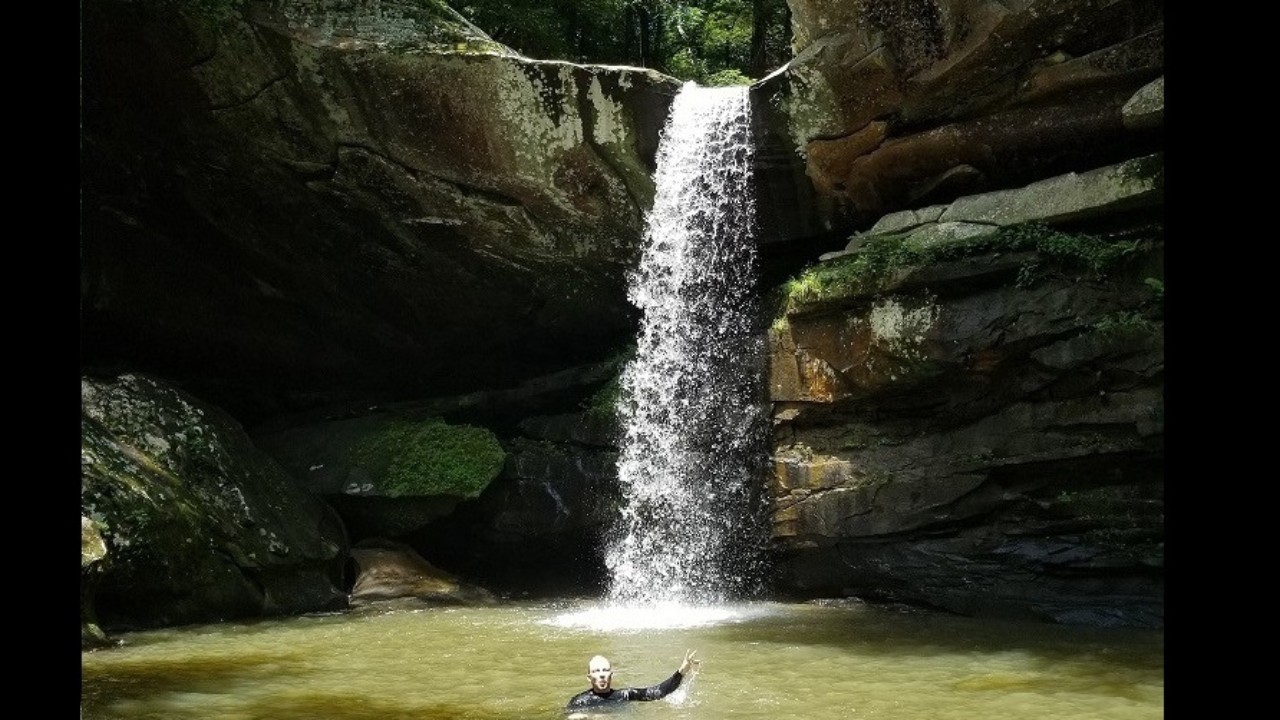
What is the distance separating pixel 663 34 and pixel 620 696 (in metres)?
16.8

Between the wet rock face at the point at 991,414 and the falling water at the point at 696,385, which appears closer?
the wet rock face at the point at 991,414

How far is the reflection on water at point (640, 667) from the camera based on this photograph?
6570 mm

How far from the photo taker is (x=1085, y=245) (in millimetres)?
10234

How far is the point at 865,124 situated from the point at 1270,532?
35.9 feet

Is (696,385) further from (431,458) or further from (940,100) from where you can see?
(940,100)

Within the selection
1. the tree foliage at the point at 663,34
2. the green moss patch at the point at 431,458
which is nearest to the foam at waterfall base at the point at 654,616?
the green moss patch at the point at 431,458

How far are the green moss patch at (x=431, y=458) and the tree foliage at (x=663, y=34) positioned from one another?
626cm

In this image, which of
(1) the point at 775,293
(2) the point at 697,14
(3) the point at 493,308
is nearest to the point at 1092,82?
(1) the point at 775,293

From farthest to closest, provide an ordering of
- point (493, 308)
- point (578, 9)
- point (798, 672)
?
point (578, 9) < point (493, 308) < point (798, 672)

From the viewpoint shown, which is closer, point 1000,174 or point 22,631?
point 22,631

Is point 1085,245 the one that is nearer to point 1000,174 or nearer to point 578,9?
point 1000,174

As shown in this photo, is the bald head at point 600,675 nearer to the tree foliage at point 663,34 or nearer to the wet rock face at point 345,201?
the wet rock face at point 345,201

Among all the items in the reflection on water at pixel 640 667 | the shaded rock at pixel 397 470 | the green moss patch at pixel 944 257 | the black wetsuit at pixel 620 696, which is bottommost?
the reflection on water at pixel 640 667

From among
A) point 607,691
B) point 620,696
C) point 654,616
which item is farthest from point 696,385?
point 607,691
